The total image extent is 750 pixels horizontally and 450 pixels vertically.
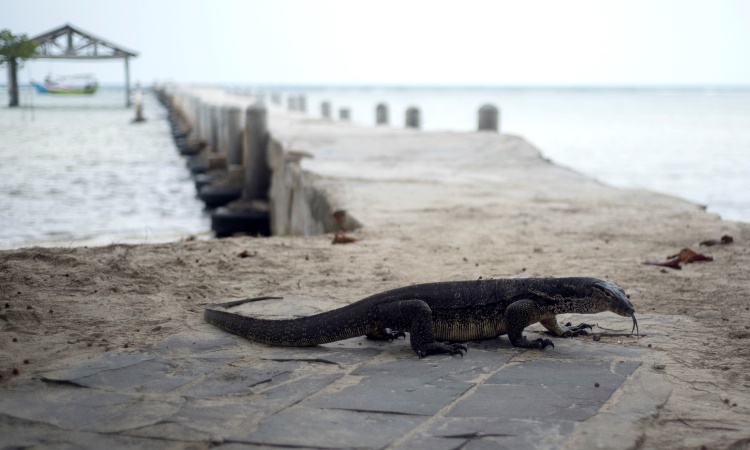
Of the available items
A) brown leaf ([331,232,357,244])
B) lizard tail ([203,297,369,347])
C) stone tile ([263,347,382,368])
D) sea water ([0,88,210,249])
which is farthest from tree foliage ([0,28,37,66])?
stone tile ([263,347,382,368])

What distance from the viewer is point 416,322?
405 centimetres

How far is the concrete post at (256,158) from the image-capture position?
1495 cm

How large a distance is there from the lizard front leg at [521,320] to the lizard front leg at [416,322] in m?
0.28

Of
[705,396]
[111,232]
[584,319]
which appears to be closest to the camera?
[705,396]

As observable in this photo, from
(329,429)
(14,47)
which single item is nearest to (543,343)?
(329,429)

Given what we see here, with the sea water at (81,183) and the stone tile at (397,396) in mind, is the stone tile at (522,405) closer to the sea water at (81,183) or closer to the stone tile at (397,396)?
the stone tile at (397,396)

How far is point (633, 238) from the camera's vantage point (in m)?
7.17

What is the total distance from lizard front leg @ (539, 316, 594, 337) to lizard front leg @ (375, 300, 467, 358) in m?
0.53

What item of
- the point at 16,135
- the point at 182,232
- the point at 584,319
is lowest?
the point at 182,232

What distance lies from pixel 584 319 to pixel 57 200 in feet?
Answer: 36.3

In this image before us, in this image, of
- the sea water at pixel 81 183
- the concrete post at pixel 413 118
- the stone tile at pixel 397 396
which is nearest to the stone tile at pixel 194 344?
the stone tile at pixel 397 396

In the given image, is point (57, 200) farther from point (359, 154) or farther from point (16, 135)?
point (359, 154)

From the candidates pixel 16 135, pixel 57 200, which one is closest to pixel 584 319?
pixel 16 135

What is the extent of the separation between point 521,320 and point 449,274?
5.34ft
